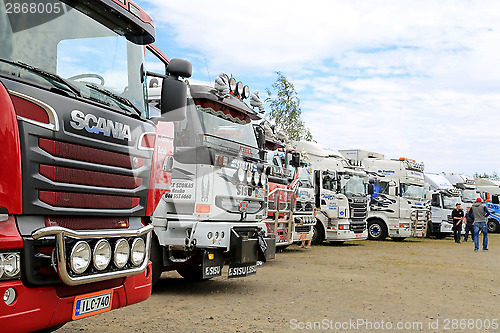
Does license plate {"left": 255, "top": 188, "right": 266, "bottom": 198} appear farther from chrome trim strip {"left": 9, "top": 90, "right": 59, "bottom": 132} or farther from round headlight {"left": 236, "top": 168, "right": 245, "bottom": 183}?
chrome trim strip {"left": 9, "top": 90, "right": 59, "bottom": 132}

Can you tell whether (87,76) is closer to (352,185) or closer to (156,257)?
(156,257)

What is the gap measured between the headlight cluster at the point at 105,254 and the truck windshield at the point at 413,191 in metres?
19.4

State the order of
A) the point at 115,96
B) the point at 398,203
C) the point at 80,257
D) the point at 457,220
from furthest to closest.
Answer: the point at 457,220 → the point at 398,203 → the point at 115,96 → the point at 80,257

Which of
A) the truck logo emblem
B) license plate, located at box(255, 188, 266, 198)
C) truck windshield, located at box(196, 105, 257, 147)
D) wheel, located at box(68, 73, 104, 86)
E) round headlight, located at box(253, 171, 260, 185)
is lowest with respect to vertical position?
license plate, located at box(255, 188, 266, 198)

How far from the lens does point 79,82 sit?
428 centimetres

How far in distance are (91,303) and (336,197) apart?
1452 centimetres

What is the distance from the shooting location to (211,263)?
7539 millimetres

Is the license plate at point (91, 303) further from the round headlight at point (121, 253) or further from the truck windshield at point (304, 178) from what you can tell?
the truck windshield at point (304, 178)

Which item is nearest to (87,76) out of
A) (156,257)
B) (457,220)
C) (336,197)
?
(156,257)

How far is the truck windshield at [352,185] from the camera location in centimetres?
1841

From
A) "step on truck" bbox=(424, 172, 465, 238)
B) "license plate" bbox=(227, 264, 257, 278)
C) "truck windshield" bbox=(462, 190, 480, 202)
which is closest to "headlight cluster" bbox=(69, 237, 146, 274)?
"license plate" bbox=(227, 264, 257, 278)

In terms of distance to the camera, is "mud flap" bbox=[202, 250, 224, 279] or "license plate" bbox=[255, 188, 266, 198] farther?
"license plate" bbox=[255, 188, 266, 198]

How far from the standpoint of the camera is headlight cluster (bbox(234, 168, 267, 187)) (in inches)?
315

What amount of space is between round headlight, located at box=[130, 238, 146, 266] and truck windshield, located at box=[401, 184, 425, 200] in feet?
63.4
